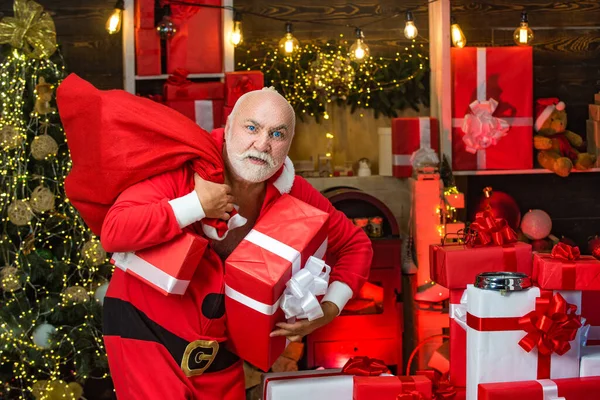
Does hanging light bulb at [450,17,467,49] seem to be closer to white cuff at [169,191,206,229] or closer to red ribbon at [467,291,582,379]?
red ribbon at [467,291,582,379]

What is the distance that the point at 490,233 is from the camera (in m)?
3.13

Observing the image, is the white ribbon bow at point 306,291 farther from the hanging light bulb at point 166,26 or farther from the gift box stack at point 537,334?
the hanging light bulb at point 166,26

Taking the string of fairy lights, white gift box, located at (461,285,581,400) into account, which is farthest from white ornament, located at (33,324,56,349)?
white gift box, located at (461,285,581,400)

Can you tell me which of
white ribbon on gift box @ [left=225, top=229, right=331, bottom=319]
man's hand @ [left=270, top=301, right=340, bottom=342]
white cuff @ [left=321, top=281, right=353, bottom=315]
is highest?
white ribbon on gift box @ [left=225, top=229, right=331, bottom=319]

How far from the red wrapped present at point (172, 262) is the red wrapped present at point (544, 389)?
88 centimetres

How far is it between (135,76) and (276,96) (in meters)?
1.92

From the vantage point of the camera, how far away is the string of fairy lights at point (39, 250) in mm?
4301

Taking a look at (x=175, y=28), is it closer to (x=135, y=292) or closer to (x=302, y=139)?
(x=302, y=139)

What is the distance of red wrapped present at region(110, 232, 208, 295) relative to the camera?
2.71 metres

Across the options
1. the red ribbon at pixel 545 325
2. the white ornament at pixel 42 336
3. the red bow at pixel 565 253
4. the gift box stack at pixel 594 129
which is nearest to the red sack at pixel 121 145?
the red ribbon at pixel 545 325

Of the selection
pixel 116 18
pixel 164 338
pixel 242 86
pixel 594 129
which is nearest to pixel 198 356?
pixel 164 338

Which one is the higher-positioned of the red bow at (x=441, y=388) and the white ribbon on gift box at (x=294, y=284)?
the white ribbon on gift box at (x=294, y=284)

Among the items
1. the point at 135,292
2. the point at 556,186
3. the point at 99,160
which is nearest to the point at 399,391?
the point at 135,292

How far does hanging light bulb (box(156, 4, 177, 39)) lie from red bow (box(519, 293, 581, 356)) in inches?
98.6
